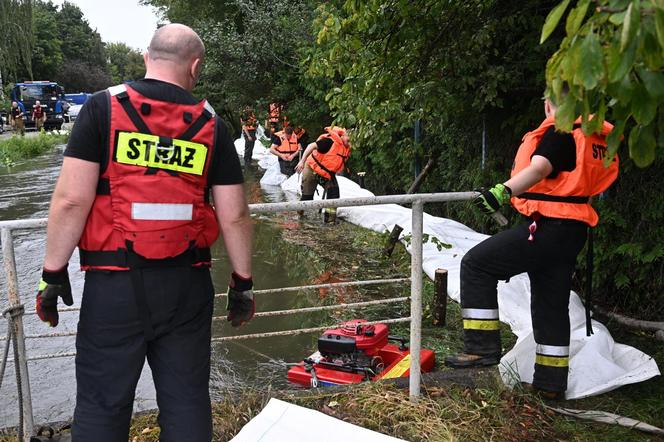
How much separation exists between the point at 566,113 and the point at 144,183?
1322mm

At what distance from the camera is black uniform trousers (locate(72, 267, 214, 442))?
2.02m

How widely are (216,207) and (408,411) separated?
1.56 metres

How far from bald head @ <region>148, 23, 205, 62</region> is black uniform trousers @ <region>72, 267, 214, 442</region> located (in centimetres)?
74

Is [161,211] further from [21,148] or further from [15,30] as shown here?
[21,148]

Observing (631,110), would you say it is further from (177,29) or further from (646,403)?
(646,403)

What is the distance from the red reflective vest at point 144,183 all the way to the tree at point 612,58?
3.98 ft

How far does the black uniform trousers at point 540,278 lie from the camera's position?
3.15 m

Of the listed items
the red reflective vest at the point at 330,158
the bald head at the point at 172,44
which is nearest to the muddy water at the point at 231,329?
the red reflective vest at the point at 330,158

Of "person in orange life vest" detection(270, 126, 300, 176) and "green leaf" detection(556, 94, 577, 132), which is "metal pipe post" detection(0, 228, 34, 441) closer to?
"green leaf" detection(556, 94, 577, 132)

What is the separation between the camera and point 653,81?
127 cm

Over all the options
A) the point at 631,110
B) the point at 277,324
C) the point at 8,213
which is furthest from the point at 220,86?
the point at 631,110

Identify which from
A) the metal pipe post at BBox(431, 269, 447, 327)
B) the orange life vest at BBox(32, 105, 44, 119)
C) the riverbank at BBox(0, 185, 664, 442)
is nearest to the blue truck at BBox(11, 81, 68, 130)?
the orange life vest at BBox(32, 105, 44, 119)

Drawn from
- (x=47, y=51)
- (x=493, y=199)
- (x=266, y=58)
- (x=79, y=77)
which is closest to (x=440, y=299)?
(x=493, y=199)

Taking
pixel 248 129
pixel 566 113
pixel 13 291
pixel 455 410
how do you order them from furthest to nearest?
pixel 248 129
pixel 455 410
pixel 13 291
pixel 566 113
